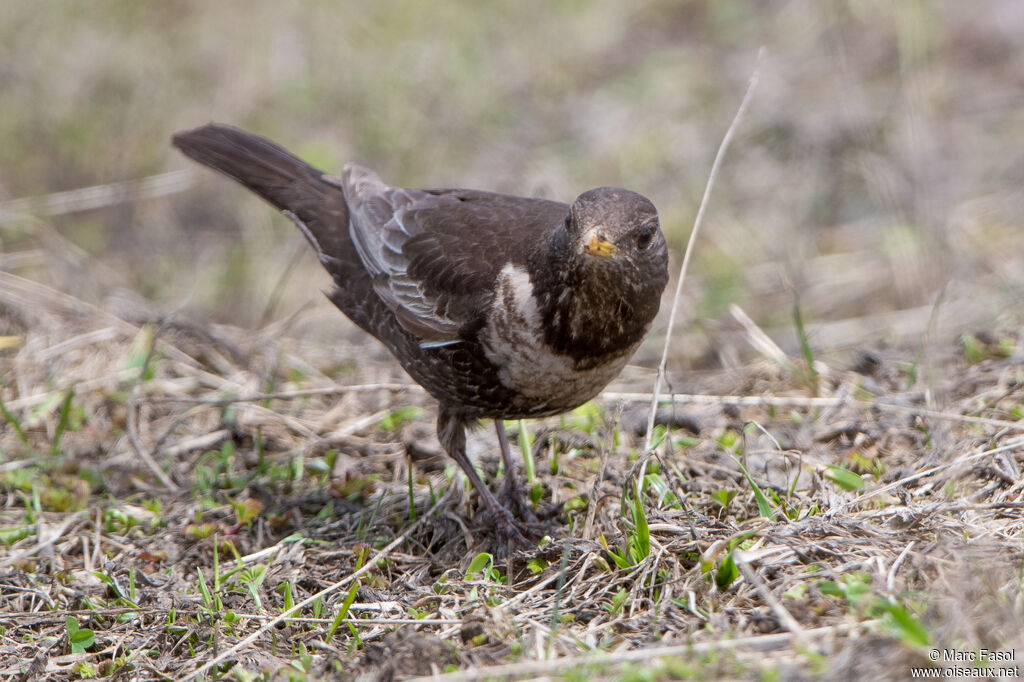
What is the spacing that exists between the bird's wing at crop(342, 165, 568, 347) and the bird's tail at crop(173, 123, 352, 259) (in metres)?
0.29

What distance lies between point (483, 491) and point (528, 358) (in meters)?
0.80

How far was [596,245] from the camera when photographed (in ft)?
12.5

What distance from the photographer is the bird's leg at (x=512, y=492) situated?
15.5 ft

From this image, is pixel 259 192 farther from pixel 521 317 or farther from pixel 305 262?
pixel 305 262

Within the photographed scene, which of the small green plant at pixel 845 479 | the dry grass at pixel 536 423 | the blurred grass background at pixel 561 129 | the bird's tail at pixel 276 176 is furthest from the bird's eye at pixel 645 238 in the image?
the blurred grass background at pixel 561 129

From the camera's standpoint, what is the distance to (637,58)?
429 inches

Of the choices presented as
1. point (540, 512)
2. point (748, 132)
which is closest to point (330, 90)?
point (748, 132)

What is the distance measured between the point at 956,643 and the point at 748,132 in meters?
7.03

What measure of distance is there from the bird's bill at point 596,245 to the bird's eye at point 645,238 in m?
0.17

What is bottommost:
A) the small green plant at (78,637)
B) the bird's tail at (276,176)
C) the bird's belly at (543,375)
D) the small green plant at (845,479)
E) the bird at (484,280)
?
→ the small green plant at (78,637)

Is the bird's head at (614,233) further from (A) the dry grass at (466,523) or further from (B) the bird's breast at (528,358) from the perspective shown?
(A) the dry grass at (466,523)

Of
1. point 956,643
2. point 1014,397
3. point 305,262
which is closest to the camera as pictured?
point 956,643

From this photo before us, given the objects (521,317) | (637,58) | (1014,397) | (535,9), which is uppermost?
(535,9)

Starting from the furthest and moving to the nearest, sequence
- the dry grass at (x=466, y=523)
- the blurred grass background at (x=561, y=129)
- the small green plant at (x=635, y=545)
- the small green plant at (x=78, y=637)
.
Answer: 1. the blurred grass background at (x=561, y=129)
2. the small green plant at (x=78, y=637)
3. the small green plant at (x=635, y=545)
4. the dry grass at (x=466, y=523)
